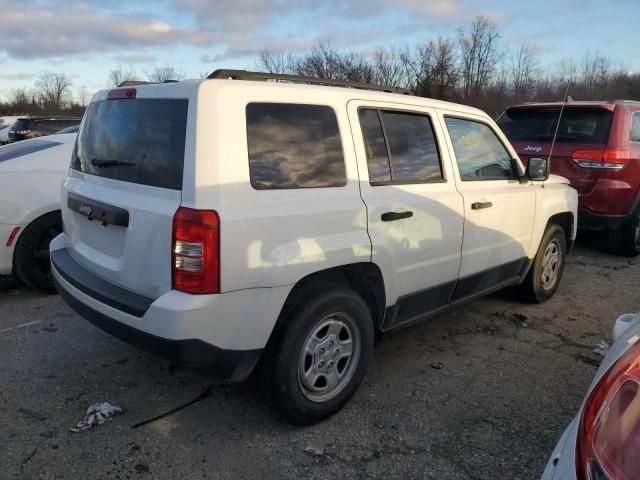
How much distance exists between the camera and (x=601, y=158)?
20.9ft

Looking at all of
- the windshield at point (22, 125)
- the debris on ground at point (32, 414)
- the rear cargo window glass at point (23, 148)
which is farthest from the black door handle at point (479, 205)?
the windshield at point (22, 125)

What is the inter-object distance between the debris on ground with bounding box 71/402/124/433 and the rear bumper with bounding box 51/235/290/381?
56cm

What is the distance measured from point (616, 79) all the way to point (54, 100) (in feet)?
189

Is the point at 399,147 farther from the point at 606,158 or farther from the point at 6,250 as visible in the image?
the point at 606,158

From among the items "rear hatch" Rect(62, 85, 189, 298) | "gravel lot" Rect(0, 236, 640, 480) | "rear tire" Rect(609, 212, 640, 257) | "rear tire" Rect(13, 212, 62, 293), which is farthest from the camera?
"rear tire" Rect(609, 212, 640, 257)

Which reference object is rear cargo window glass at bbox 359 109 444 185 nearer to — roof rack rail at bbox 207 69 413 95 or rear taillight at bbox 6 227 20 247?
roof rack rail at bbox 207 69 413 95

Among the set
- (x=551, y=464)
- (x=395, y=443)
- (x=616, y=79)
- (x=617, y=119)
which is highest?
(x=616, y=79)

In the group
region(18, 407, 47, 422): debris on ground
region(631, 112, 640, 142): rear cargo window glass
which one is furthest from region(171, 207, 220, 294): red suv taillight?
region(631, 112, 640, 142): rear cargo window glass

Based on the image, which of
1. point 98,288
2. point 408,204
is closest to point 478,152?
point 408,204

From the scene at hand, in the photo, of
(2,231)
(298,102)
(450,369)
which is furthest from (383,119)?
(2,231)

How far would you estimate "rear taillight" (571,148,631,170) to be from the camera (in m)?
6.32

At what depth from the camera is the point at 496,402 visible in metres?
3.36

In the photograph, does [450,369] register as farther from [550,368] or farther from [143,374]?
[143,374]

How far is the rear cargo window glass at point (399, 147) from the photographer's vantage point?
10.6 ft
